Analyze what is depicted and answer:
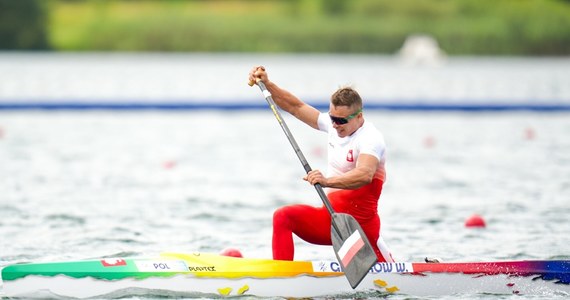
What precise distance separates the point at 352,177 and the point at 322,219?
0.39 m

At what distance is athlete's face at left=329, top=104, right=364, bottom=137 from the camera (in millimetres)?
7414

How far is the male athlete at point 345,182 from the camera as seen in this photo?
24.1 feet

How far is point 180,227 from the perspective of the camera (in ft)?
34.9

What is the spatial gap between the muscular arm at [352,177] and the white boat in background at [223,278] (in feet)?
1.64

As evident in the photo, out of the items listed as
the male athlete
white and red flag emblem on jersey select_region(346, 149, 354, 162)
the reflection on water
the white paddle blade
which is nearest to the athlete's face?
the male athlete

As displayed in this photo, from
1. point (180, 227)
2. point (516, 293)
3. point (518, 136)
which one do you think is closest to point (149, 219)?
point (180, 227)

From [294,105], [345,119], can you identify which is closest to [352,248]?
[345,119]

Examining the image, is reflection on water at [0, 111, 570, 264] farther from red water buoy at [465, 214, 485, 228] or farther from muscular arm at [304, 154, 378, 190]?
muscular arm at [304, 154, 378, 190]

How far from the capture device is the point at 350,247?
7.27 meters

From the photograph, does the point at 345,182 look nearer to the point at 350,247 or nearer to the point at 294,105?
the point at 350,247

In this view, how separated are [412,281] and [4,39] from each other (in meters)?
64.7

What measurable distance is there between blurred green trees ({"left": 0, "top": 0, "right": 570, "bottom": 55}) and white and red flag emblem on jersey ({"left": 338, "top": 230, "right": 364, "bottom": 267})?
63723 mm

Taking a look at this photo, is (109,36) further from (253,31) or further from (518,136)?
(518,136)

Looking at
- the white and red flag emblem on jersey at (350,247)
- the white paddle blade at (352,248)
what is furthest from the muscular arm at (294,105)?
the white and red flag emblem on jersey at (350,247)
